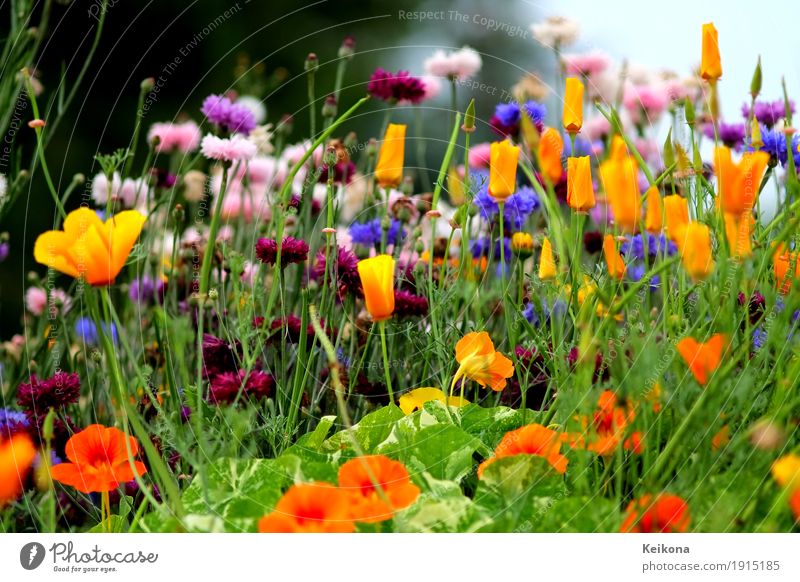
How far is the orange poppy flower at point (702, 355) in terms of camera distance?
1.61 ft

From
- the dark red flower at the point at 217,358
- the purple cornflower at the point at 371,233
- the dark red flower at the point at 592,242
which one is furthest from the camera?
the dark red flower at the point at 592,242

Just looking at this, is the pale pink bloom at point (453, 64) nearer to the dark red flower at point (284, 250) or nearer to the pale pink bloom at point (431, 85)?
the pale pink bloom at point (431, 85)

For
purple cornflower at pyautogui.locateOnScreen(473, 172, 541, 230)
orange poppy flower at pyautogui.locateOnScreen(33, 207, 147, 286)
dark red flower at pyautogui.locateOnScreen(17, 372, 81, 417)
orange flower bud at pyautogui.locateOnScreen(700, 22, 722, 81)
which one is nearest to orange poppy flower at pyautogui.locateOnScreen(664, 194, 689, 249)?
orange flower bud at pyautogui.locateOnScreen(700, 22, 722, 81)

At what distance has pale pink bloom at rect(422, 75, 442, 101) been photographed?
78 centimetres

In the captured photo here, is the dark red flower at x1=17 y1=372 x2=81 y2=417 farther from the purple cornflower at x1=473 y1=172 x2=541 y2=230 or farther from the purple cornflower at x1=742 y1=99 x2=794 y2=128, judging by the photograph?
the purple cornflower at x1=742 y1=99 x2=794 y2=128

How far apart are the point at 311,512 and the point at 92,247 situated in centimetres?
19

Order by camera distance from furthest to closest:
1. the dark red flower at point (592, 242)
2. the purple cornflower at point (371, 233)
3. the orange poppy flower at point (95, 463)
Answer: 1. the dark red flower at point (592, 242)
2. the purple cornflower at point (371, 233)
3. the orange poppy flower at point (95, 463)

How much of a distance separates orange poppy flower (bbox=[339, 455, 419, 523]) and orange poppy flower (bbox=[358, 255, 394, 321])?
0.10 metres

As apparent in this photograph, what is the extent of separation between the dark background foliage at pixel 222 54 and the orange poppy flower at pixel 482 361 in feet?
0.66

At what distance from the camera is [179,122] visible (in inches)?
43.5

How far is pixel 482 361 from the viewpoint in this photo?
584mm

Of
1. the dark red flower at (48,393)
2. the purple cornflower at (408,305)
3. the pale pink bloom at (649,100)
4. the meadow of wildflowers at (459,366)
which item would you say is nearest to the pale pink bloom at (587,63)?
the meadow of wildflowers at (459,366)
